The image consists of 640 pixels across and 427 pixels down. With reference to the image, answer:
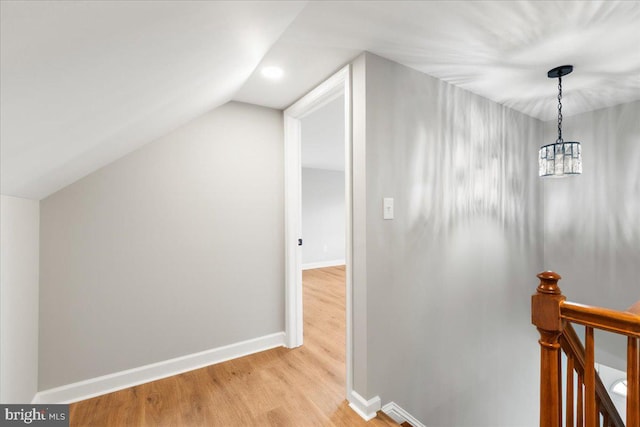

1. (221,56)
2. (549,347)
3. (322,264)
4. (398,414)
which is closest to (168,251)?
(221,56)

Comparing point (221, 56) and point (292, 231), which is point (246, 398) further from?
point (221, 56)

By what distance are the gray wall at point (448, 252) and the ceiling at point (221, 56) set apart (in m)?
0.30

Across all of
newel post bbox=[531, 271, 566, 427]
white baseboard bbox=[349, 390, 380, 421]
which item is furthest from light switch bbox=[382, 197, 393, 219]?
white baseboard bbox=[349, 390, 380, 421]

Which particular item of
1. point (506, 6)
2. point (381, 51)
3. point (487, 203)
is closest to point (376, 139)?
point (381, 51)

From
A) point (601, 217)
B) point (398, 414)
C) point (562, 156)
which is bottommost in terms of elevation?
point (398, 414)

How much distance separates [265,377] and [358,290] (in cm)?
100

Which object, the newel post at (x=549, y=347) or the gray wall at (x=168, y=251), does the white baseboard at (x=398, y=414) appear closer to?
the newel post at (x=549, y=347)

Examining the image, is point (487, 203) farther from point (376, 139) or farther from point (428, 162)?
point (376, 139)

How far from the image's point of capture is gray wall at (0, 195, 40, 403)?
4.06 feet

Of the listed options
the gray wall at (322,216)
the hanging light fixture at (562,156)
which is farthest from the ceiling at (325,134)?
the hanging light fixture at (562,156)

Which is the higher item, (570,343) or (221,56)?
(221,56)

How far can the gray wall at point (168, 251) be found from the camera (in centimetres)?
176

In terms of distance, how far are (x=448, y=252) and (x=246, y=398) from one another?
1.74 m

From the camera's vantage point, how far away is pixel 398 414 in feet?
5.66
